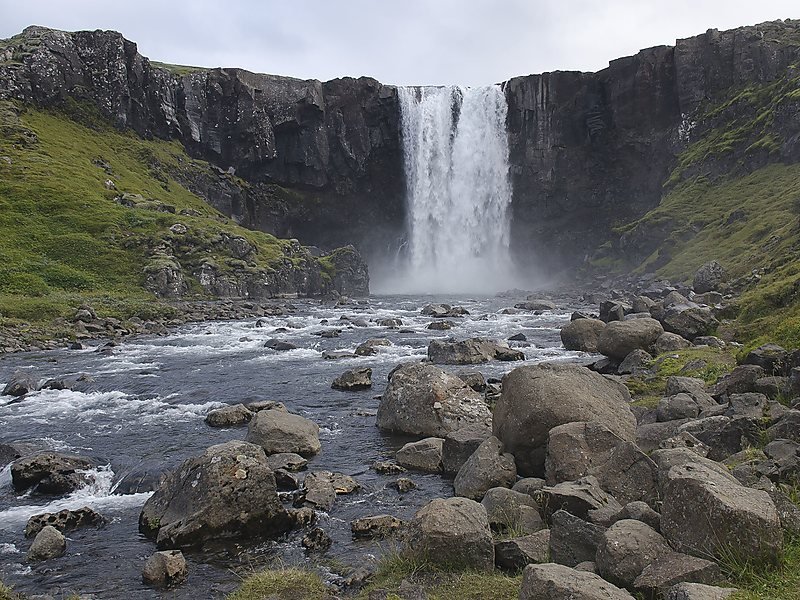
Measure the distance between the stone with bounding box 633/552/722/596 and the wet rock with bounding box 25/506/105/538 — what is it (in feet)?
34.0

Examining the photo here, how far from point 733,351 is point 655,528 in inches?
619

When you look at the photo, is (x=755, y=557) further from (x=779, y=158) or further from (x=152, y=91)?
(x=152, y=91)

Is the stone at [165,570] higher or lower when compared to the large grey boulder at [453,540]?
lower

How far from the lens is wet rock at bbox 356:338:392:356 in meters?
31.9

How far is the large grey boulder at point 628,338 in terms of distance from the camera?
24.4m

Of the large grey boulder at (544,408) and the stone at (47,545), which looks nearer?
the stone at (47,545)

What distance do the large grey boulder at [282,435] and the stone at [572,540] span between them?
362 inches

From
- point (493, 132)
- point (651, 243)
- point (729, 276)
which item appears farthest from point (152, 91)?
point (729, 276)

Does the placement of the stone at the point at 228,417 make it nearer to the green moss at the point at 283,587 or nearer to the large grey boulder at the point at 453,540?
the green moss at the point at 283,587

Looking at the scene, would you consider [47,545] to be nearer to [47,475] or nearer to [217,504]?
[217,504]

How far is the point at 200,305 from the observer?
185 ft

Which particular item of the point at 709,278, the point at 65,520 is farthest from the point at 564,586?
the point at 709,278

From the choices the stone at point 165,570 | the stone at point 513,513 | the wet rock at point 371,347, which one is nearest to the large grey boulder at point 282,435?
the stone at point 165,570

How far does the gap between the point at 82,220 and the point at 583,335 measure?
192 ft
